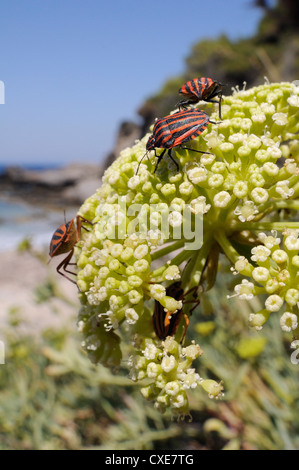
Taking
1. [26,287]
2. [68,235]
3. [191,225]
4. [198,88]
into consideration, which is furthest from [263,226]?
[26,287]

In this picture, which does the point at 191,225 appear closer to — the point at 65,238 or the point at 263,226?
the point at 263,226

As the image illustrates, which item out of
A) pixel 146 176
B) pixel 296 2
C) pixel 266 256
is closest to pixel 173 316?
pixel 266 256

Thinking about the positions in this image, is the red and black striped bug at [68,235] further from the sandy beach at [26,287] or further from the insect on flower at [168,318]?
the sandy beach at [26,287]

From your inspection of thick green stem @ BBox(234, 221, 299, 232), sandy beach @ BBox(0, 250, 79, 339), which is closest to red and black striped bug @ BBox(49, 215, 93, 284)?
thick green stem @ BBox(234, 221, 299, 232)
